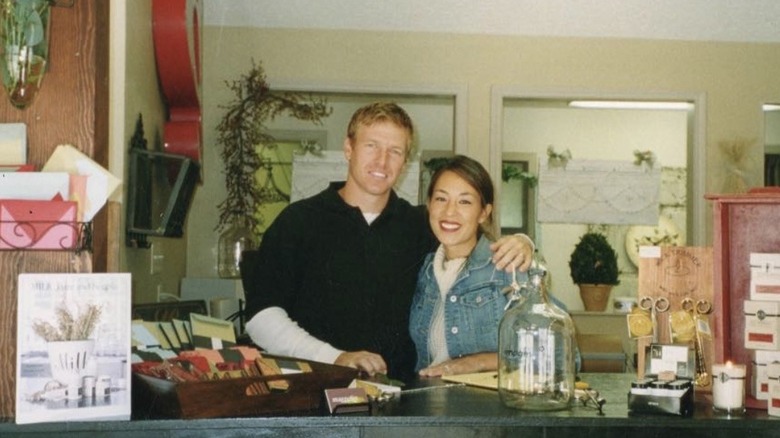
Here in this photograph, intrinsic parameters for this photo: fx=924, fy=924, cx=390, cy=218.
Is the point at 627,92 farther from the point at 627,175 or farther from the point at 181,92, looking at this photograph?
the point at 181,92

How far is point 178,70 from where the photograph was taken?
3400mm

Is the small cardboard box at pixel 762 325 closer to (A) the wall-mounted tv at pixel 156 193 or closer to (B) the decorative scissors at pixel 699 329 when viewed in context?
(B) the decorative scissors at pixel 699 329

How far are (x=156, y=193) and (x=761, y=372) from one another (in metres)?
1.89

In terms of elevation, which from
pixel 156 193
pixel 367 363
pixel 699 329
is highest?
pixel 156 193

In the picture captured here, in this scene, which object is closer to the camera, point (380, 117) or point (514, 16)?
point (380, 117)

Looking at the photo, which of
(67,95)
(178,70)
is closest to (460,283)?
(67,95)

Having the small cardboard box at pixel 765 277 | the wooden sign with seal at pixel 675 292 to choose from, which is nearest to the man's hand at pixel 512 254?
the wooden sign with seal at pixel 675 292

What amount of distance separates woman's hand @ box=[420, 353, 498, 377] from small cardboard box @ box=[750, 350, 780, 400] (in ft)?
2.05

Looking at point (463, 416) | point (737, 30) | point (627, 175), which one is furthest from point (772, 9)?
point (463, 416)

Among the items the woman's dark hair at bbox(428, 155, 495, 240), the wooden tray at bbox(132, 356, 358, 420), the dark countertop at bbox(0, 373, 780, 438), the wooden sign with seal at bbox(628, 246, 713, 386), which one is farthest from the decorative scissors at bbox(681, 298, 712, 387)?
the wooden tray at bbox(132, 356, 358, 420)

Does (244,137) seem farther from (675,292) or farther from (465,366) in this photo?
(675,292)

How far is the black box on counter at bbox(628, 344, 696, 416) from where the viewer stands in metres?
1.74

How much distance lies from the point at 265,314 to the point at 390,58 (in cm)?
327

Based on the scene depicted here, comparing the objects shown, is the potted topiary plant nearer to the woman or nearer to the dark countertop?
the woman
